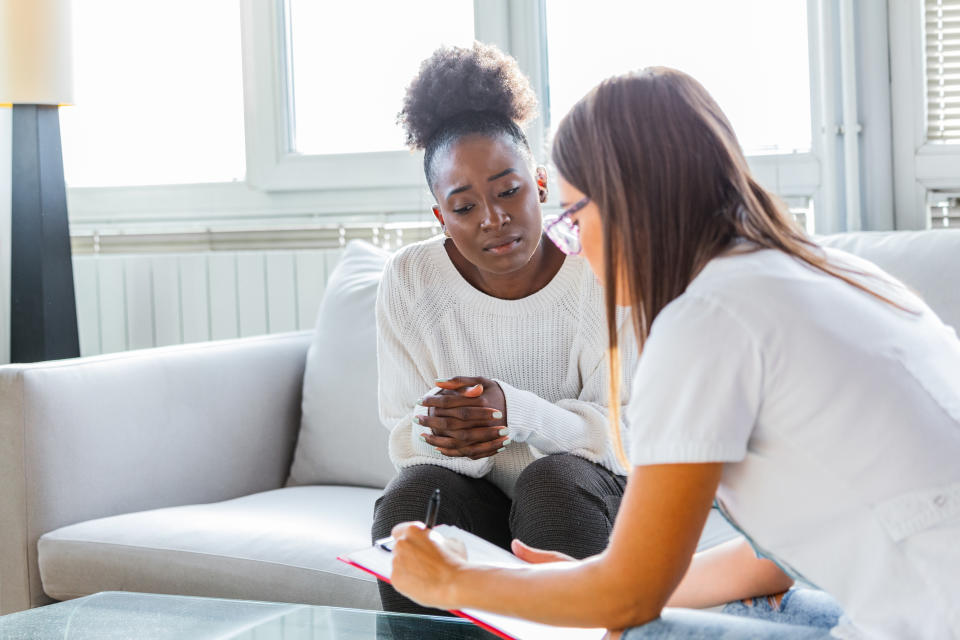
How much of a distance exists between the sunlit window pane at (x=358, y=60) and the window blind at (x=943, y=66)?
3.36 feet

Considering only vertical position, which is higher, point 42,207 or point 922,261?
point 42,207

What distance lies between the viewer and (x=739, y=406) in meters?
0.78

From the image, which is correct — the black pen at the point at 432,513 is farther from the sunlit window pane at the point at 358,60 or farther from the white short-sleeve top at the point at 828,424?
the sunlit window pane at the point at 358,60

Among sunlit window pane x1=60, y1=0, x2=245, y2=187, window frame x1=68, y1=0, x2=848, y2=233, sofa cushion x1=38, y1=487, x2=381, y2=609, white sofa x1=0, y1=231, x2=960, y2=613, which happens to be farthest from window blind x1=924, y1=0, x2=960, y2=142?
sunlit window pane x1=60, y1=0, x2=245, y2=187

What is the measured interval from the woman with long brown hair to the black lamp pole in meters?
1.87

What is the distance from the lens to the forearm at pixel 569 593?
0.81 m

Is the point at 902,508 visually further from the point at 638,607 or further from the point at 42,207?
the point at 42,207

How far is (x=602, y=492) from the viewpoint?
1.48 m

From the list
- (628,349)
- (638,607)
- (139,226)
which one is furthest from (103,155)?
(638,607)

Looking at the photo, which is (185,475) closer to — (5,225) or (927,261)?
(5,225)

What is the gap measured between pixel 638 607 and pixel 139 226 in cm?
232

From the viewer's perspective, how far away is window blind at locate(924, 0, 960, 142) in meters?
2.03

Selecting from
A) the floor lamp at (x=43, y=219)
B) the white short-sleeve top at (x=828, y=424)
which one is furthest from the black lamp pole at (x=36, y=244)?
the white short-sleeve top at (x=828, y=424)

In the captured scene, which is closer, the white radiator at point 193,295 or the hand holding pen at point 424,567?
the hand holding pen at point 424,567
